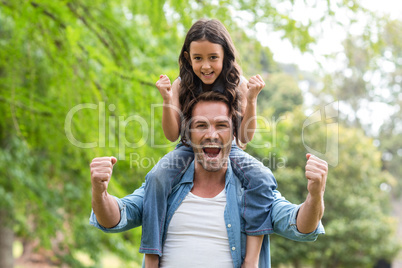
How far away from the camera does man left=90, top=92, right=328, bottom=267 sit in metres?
1.95

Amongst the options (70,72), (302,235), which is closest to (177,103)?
(302,235)

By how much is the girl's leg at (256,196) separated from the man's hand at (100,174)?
63 cm

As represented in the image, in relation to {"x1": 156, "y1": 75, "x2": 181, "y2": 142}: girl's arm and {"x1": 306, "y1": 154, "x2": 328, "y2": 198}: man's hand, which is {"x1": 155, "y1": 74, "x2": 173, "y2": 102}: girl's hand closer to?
{"x1": 156, "y1": 75, "x2": 181, "y2": 142}: girl's arm

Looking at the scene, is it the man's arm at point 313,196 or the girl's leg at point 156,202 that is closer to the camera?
the man's arm at point 313,196

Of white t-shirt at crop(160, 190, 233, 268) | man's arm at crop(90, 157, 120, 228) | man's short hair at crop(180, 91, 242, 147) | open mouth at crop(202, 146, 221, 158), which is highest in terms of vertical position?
man's short hair at crop(180, 91, 242, 147)

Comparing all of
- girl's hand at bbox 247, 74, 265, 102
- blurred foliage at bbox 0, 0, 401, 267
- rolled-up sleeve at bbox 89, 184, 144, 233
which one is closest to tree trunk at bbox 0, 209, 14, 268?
blurred foliage at bbox 0, 0, 401, 267

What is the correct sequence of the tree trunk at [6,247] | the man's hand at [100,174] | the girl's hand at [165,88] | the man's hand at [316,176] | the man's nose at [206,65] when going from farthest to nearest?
the tree trunk at [6,247] < the man's nose at [206,65] < the girl's hand at [165,88] < the man's hand at [100,174] < the man's hand at [316,176]

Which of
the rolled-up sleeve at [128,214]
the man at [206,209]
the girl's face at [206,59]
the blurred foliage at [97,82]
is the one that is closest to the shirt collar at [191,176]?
the man at [206,209]

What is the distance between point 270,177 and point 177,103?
0.58m

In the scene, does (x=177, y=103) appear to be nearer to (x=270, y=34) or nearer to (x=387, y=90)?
(x=270, y=34)

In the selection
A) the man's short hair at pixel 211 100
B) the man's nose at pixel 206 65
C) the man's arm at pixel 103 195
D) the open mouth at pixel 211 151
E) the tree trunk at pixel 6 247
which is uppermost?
the man's nose at pixel 206 65

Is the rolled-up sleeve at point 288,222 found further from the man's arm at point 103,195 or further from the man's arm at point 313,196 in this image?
the man's arm at point 103,195

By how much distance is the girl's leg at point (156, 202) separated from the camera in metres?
1.98

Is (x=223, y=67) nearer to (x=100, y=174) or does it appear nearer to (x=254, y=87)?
(x=254, y=87)
